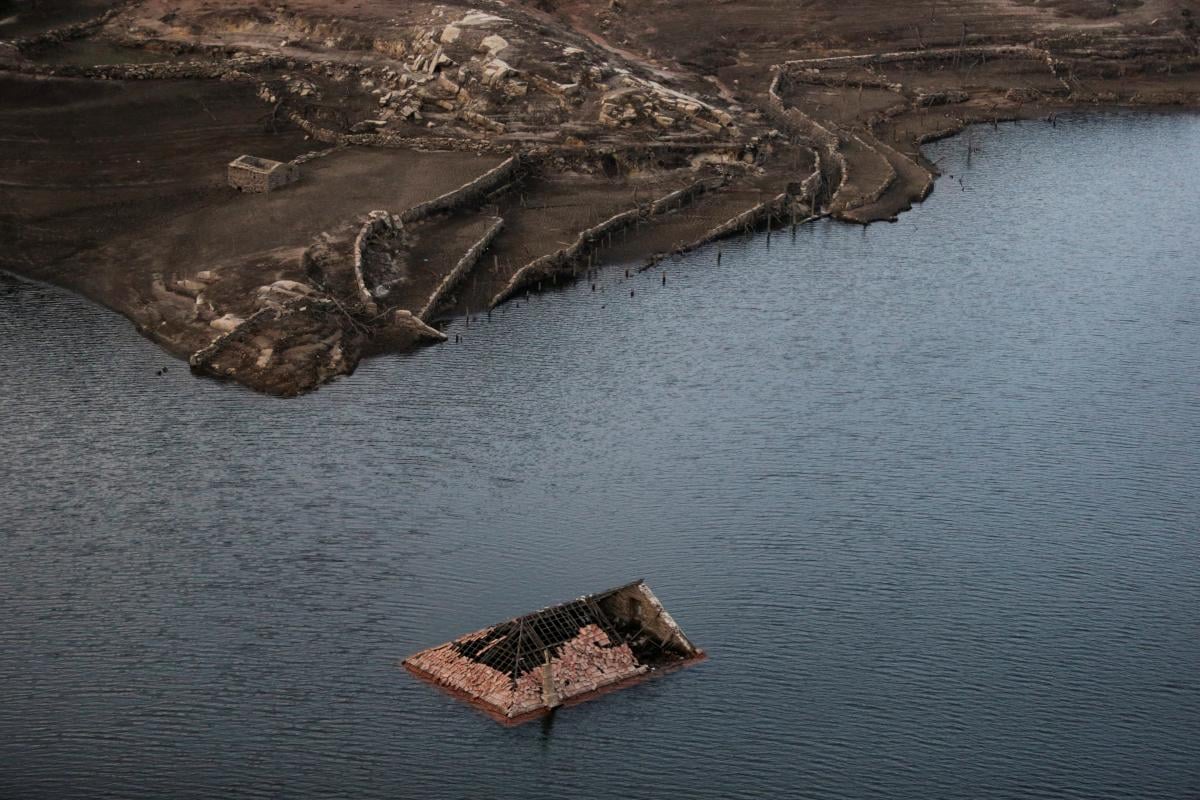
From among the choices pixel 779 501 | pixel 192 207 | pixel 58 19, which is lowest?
pixel 779 501

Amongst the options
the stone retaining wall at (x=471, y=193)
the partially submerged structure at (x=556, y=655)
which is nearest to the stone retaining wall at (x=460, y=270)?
the stone retaining wall at (x=471, y=193)

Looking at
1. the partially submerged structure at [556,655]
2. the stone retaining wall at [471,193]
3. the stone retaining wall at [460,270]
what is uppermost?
the stone retaining wall at [471,193]

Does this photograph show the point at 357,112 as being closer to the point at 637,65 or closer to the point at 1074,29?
the point at 637,65

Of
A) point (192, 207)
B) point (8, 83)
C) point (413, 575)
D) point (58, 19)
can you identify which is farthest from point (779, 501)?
point (58, 19)

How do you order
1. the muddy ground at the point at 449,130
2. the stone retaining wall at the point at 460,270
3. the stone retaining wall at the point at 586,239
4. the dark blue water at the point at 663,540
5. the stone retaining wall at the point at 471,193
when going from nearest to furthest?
the dark blue water at the point at 663,540 → the stone retaining wall at the point at 460,270 → the muddy ground at the point at 449,130 → the stone retaining wall at the point at 586,239 → the stone retaining wall at the point at 471,193

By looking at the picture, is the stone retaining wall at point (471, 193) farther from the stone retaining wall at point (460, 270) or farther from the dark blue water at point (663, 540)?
the dark blue water at point (663, 540)

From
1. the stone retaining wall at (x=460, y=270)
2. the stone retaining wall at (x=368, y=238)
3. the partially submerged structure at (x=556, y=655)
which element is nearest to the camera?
the partially submerged structure at (x=556, y=655)
